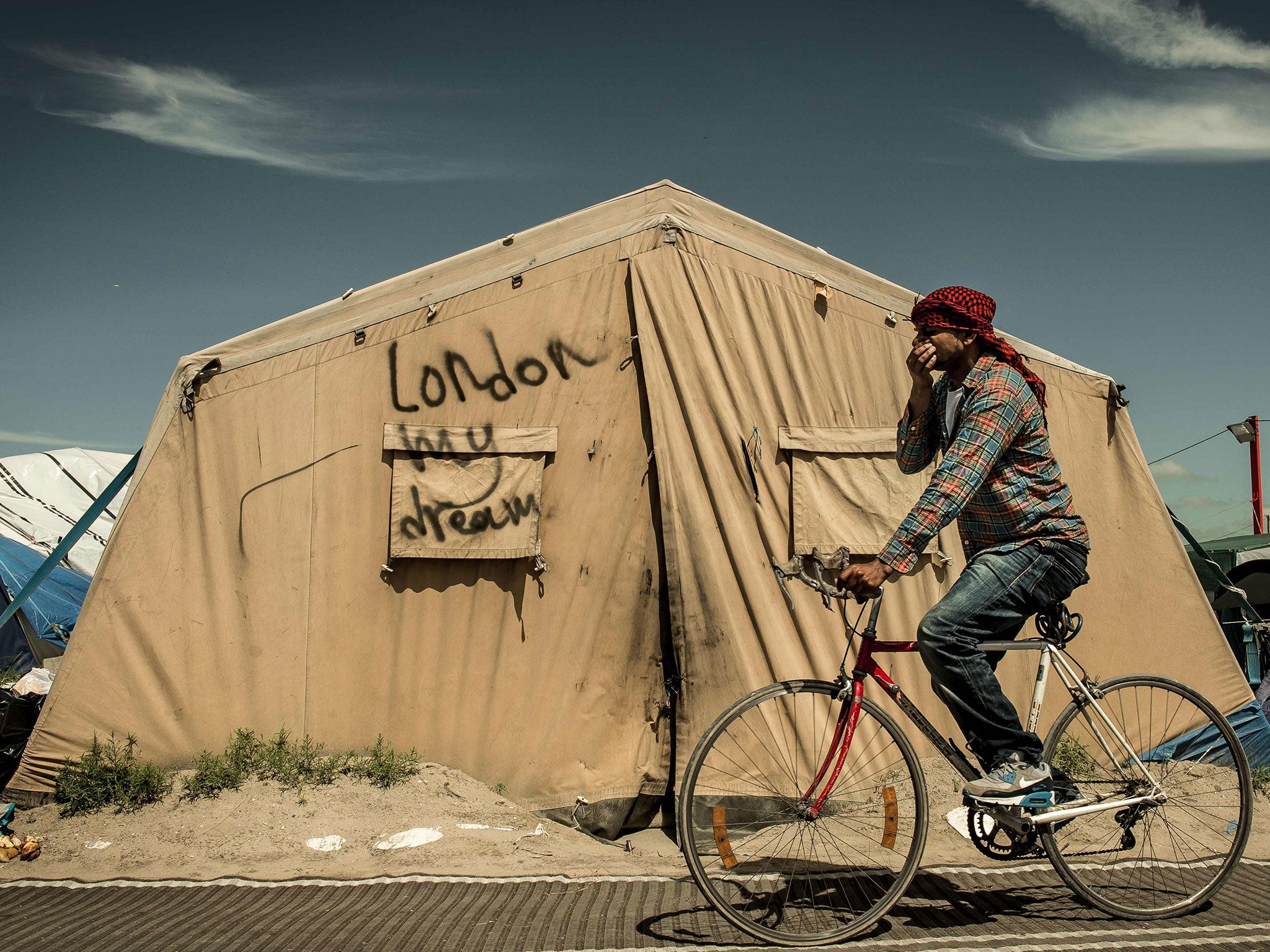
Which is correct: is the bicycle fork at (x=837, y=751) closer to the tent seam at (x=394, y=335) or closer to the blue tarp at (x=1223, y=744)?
the blue tarp at (x=1223, y=744)

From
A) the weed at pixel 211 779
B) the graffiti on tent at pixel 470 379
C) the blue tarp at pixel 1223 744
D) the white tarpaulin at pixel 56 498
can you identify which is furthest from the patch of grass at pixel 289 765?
the white tarpaulin at pixel 56 498

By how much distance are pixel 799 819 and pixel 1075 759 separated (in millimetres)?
1540

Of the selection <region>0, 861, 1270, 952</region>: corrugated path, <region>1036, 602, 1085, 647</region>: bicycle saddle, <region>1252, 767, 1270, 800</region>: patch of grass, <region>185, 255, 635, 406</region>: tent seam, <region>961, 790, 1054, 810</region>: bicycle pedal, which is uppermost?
<region>185, 255, 635, 406</region>: tent seam

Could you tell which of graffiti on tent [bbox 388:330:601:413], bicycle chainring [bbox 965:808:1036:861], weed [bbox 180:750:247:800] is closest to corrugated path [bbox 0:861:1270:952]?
bicycle chainring [bbox 965:808:1036:861]

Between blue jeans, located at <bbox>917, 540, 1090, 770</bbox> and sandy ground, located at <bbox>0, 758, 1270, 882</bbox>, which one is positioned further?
sandy ground, located at <bbox>0, 758, 1270, 882</bbox>

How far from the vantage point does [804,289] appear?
4789 mm

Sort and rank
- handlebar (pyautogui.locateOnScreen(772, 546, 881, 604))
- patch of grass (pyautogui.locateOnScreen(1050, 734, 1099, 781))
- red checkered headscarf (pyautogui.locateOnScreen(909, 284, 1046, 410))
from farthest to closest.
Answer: patch of grass (pyautogui.locateOnScreen(1050, 734, 1099, 781))
red checkered headscarf (pyautogui.locateOnScreen(909, 284, 1046, 410))
handlebar (pyautogui.locateOnScreen(772, 546, 881, 604))

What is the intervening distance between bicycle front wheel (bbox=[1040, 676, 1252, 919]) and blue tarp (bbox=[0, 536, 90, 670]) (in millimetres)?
7813

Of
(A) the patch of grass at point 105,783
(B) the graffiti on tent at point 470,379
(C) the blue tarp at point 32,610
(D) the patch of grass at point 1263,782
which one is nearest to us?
(A) the patch of grass at point 105,783

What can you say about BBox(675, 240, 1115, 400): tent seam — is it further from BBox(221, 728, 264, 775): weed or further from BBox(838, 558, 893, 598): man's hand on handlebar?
BBox(221, 728, 264, 775): weed

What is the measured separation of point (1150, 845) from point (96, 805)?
4599mm

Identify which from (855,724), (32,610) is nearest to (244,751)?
(855,724)

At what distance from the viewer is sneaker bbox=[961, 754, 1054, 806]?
2.88 m

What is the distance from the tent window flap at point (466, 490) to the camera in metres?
4.51
